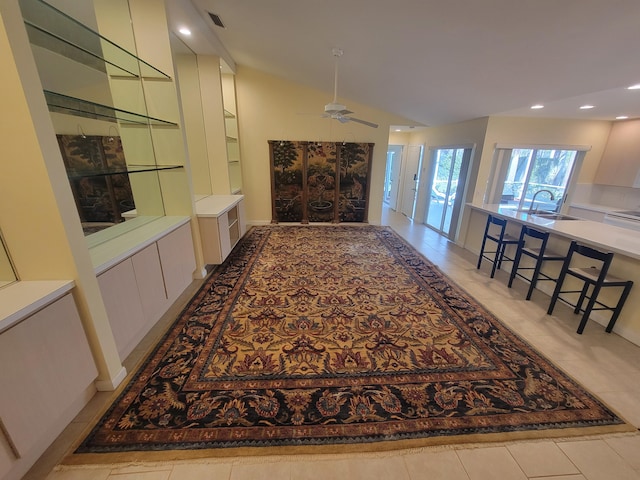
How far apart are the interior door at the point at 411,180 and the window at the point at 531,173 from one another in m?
2.27

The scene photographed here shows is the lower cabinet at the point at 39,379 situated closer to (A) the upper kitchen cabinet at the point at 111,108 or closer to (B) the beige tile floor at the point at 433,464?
(B) the beige tile floor at the point at 433,464

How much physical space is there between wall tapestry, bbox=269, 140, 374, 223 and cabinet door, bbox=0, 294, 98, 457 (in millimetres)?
4814

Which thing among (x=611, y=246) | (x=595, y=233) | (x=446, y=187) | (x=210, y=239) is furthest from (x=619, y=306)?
(x=210, y=239)

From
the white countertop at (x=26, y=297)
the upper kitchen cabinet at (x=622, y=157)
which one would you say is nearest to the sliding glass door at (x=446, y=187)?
→ the upper kitchen cabinet at (x=622, y=157)

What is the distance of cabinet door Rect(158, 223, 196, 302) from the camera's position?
8.36 feet

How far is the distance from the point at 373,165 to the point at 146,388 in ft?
18.8

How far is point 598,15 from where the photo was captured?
1604 millimetres

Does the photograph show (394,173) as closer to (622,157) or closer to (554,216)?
(622,157)

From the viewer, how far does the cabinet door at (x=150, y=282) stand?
7.02ft

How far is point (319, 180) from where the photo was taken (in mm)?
5973

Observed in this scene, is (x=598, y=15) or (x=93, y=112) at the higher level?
(x=598, y=15)

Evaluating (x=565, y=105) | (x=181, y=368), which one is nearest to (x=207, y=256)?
(x=181, y=368)

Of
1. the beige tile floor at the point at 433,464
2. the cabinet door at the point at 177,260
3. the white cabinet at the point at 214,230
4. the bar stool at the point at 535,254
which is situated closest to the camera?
the beige tile floor at the point at 433,464

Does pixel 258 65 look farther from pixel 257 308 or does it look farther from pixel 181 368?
pixel 181 368
